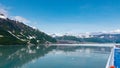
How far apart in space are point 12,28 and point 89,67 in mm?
154041

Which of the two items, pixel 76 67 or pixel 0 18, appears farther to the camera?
pixel 0 18

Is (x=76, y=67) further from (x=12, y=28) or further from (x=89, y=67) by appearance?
(x=12, y=28)

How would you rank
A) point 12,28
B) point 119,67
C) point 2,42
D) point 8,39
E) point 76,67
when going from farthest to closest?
point 12,28, point 8,39, point 2,42, point 76,67, point 119,67

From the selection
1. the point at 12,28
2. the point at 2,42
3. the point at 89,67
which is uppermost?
the point at 12,28

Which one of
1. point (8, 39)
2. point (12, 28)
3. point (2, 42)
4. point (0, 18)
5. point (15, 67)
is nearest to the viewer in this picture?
point (15, 67)

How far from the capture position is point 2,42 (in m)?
128

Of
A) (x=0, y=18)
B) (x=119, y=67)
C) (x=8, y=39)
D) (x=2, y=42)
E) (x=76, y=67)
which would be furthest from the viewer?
(x=0, y=18)

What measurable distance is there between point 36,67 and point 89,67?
643 cm

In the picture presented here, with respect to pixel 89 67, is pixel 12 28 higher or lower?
higher

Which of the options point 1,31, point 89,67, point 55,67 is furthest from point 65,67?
point 1,31

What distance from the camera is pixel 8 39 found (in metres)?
140

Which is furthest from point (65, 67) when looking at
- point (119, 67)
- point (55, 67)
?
point (119, 67)

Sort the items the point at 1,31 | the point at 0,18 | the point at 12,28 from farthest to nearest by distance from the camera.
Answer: the point at 0,18 < the point at 12,28 < the point at 1,31

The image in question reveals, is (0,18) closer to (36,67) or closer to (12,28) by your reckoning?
(12,28)
